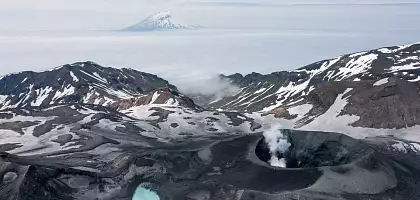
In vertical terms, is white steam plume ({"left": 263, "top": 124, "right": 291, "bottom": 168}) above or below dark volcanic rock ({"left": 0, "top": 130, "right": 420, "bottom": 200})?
below

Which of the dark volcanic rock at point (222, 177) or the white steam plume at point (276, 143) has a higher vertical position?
the dark volcanic rock at point (222, 177)

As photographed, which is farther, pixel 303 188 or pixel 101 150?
pixel 101 150

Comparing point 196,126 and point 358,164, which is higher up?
point 358,164

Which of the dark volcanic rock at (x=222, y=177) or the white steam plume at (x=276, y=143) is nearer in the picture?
the dark volcanic rock at (x=222, y=177)

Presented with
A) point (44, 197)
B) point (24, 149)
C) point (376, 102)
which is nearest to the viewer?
point (44, 197)

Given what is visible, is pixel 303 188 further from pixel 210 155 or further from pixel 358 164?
pixel 210 155

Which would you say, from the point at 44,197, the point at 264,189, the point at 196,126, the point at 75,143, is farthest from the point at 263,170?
the point at 196,126

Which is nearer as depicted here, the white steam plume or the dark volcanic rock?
the dark volcanic rock

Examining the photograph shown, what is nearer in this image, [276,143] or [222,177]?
[222,177]

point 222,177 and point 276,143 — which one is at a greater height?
point 222,177

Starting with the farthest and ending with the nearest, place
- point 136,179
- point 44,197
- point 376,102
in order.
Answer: point 376,102, point 136,179, point 44,197
